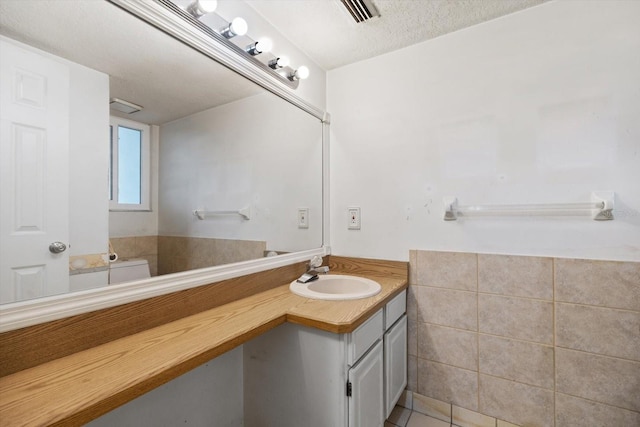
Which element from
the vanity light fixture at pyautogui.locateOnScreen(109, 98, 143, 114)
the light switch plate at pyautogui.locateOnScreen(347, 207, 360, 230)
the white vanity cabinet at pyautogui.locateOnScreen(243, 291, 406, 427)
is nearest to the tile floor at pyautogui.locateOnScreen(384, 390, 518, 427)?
the white vanity cabinet at pyautogui.locateOnScreen(243, 291, 406, 427)

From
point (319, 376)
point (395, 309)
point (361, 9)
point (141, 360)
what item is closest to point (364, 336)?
point (319, 376)

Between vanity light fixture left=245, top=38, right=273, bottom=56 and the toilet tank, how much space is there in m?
0.99

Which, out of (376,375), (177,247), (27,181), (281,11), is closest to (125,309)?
(177,247)

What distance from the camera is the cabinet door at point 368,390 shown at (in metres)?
1.08

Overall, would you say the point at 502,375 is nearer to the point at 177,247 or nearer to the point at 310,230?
the point at 310,230

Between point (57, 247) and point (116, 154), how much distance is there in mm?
313

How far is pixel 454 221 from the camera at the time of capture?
1.52 m

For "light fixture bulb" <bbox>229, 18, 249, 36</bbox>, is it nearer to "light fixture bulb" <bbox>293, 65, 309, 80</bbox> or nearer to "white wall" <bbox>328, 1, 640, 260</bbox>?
"light fixture bulb" <bbox>293, 65, 309, 80</bbox>

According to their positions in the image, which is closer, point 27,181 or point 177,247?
point 27,181

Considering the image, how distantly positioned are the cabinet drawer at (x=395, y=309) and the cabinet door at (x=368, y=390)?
0.44ft

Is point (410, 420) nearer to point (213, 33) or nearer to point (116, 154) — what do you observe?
point (116, 154)

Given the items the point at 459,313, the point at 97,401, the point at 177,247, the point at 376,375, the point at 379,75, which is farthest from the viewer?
the point at 379,75

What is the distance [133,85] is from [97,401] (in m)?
0.90

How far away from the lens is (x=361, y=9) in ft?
A: 4.42
